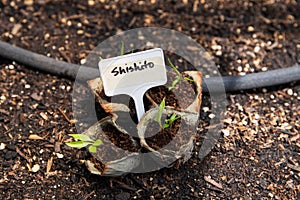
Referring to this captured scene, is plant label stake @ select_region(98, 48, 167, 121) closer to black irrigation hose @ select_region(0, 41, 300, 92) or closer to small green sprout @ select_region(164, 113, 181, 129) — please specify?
small green sprout @ select_region(164, 113, 181, 129)

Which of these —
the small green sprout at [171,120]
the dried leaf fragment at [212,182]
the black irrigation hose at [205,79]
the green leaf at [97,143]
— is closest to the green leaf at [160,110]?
the small green sprout at [171,120]

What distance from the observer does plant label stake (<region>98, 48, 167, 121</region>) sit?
1.57 metres

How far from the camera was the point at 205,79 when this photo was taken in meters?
2.03

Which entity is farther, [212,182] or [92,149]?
[212,182]

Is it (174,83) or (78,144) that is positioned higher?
(174,83)

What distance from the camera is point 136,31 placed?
2.28 metres

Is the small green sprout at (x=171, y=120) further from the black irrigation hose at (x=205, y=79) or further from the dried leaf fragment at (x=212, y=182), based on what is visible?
the black irrigation hose at (x=205, y=79)

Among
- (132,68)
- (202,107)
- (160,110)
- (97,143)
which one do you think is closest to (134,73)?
(132,68)

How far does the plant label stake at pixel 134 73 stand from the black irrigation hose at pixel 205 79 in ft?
1.33

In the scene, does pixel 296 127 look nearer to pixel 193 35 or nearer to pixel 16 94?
pixel 193 35

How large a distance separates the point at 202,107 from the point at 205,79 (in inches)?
4.7

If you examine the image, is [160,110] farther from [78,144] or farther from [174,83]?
[78,144]

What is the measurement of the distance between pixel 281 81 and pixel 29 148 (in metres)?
1.05

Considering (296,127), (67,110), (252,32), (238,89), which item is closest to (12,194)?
(67,110)
